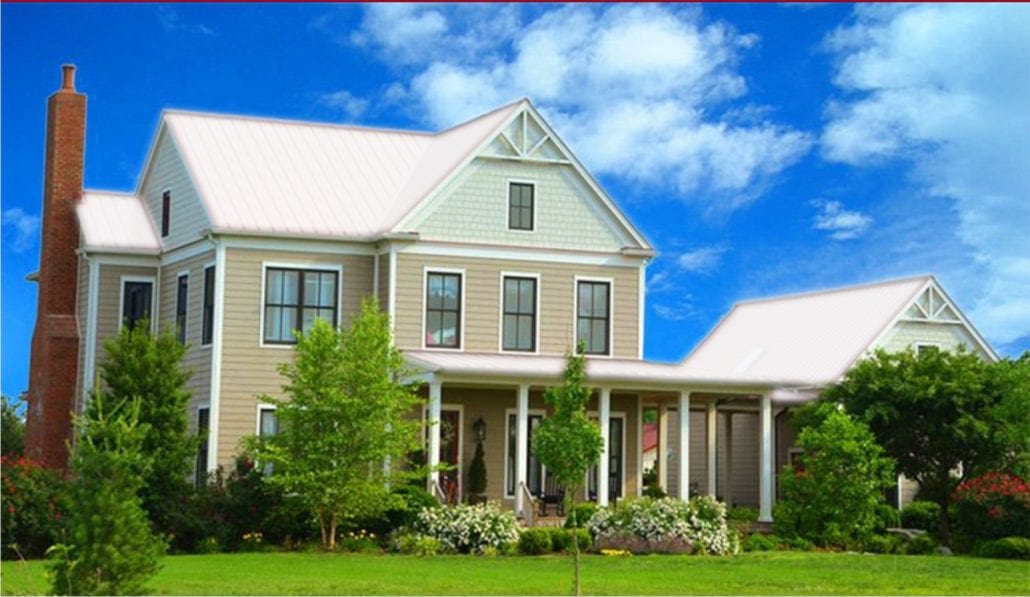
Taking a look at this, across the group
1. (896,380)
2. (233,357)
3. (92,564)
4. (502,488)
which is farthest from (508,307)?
(92,564)

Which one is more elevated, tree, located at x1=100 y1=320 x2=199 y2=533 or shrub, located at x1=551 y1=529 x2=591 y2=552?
tree, located at x1=100 y1=320 x2=199 y2=533

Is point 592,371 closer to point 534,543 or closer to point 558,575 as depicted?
point 534,543

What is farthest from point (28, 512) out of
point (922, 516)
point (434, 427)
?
point (922, 516)

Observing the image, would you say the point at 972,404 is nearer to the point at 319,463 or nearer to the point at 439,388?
the point at 439,388

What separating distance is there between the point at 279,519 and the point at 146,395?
3.57 m

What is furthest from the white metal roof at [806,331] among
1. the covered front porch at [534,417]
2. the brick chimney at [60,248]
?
the brick chimney at [60,248]

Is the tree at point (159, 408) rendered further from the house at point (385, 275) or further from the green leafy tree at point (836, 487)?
the green leafy tree at point (836, 487)

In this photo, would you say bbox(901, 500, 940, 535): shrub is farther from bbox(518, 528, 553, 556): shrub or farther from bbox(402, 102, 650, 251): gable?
bbox(518, 528, 553, 556): shrub

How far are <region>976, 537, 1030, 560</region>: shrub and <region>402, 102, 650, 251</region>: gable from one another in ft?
36.3

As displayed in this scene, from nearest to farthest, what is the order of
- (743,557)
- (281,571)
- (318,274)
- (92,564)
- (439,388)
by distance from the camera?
(92,564) < (281,571) < (743,557) < (439,388) < (318,274)

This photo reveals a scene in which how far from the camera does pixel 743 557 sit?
3122 cm

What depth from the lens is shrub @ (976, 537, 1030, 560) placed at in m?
33.1

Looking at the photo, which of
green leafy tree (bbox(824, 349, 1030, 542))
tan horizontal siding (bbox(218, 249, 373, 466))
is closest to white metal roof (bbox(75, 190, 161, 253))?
tan horizontal siding (bbox(218, 249, 373, 466))

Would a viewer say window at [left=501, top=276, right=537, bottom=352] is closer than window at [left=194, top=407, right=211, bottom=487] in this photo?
No
